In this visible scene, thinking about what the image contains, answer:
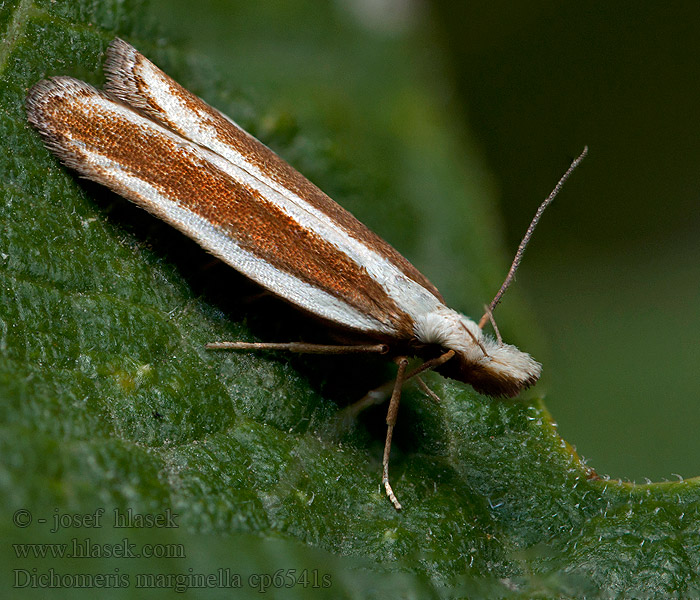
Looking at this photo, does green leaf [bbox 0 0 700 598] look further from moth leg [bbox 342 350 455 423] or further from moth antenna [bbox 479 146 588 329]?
moth antenna [bbox 479 146 588 329]

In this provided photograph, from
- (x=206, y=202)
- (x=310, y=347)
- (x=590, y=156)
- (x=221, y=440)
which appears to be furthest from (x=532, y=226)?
(x=590, y=156)

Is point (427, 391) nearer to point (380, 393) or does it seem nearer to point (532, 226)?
point (380, 393)

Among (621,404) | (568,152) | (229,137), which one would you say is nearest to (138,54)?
(229,137)

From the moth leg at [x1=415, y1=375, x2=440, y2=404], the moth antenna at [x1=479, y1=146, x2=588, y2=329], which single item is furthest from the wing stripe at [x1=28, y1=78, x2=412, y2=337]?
the moth antenna at [x1=479, y1=146, x2=588, y2=329]

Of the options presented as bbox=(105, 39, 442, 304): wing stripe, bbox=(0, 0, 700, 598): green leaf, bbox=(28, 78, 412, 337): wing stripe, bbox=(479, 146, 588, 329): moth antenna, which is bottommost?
bbox=(0, 0, 700, 598): green leaf

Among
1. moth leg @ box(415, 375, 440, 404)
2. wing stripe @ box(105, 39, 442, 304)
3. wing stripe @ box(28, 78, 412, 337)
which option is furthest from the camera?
moth leg @ box(415, 375, 440, 404)

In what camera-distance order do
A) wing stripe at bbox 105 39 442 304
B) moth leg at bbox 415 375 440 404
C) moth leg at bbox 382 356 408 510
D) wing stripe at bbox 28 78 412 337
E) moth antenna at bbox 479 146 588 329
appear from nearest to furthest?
wing stripe at bbox 28 78 412 337 → moth leg at bbox 382 356 408 510 → wing stripe at bbox 105 39 442 304 → moth antenna at bbox 479 146 588 329 → moth leg at bbox 415 375 440 404
